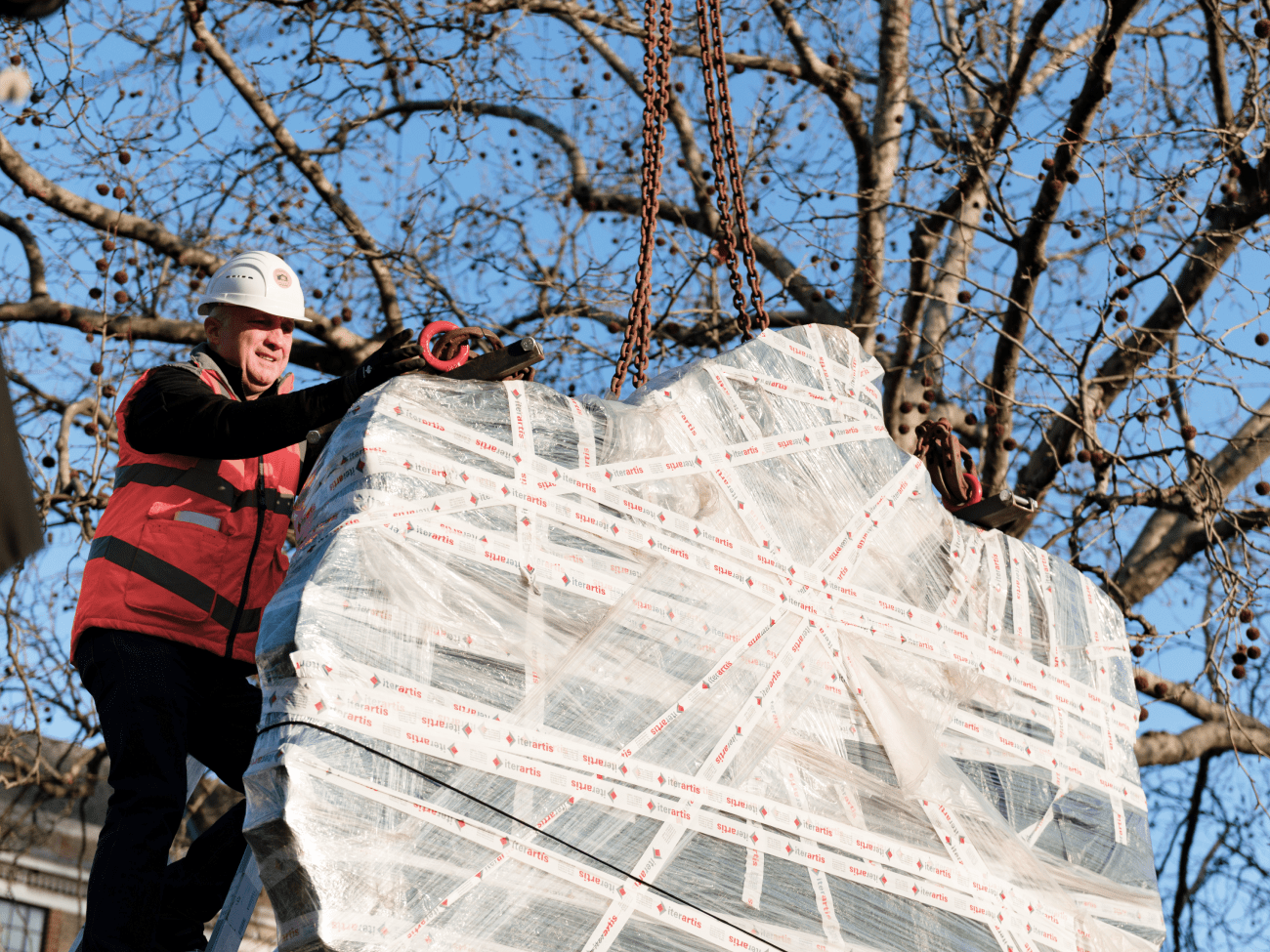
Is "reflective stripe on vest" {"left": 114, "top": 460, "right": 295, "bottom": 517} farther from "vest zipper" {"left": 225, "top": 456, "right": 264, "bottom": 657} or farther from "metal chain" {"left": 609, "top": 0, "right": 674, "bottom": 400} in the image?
"metal chain" {"left": 609, "top": 0, "right": 674, "bottom": 400}

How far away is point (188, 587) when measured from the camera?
3297 millimetres

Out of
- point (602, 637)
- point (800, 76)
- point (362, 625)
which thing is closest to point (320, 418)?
point (362, 625)

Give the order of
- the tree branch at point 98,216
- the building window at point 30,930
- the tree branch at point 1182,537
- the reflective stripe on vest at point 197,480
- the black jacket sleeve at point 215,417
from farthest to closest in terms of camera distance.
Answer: the building window at point 30,930 < the tree branch at point 1182,537 < the tree branch at point 98,216 < the reflective stripe on vest at point 197,480 < the black jacket sleeve at point 215,417

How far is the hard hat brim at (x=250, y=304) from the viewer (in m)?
3.58

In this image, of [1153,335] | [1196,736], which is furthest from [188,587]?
[1196,736]

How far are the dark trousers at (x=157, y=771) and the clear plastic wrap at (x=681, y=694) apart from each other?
1.95ft

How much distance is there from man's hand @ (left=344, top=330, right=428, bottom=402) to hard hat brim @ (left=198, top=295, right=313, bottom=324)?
1.91 ft

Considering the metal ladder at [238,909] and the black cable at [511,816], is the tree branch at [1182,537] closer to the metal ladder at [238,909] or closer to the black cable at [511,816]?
the black cable at [511,816]

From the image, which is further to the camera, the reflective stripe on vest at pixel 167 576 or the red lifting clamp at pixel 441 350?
the reflective stripe on vest at pixel 167 576

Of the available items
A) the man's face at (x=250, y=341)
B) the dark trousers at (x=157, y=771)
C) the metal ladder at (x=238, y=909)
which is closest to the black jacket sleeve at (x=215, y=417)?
the man's face at (x=250, y=341)

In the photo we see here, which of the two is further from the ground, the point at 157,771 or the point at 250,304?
the point at 250,304

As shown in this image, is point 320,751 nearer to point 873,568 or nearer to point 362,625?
point 362,625

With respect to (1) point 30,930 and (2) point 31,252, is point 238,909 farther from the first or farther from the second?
(1) point 30,930

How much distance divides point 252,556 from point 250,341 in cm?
57
